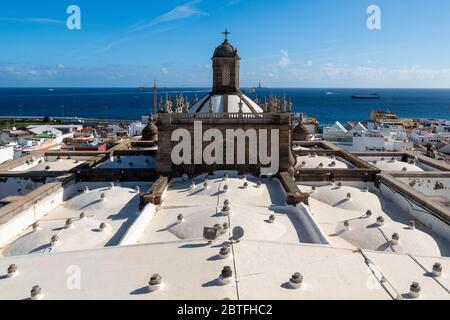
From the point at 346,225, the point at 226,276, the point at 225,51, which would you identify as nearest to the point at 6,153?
the point at 225,51

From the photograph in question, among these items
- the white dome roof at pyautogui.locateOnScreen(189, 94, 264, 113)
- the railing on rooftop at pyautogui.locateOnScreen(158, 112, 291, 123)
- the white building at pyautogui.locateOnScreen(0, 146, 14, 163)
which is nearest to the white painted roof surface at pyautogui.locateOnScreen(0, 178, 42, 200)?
the railing on rooftop at pyautogui.locateOnScreen(158, 112, 291, 123)

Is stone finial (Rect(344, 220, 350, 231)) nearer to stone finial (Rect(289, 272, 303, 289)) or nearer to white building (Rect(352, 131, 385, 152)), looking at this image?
stone finial (Rect(289, 272, 303, 289))

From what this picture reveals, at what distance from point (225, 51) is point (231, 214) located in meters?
17.1

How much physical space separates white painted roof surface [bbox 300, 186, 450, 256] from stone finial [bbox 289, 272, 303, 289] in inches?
311

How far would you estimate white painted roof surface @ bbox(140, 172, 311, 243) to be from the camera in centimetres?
1881

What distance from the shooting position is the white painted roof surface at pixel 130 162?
3384 cm

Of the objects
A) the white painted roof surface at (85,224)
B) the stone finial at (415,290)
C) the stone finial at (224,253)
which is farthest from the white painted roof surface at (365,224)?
the white painted roof surface at (85,224)

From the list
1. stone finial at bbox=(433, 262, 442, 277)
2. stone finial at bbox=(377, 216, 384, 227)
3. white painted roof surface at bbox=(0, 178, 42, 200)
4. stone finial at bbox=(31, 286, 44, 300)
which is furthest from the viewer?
white painted roof surface at bbox=(0, 178, 42, 200)

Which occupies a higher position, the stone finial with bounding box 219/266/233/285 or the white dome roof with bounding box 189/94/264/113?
the white dome roof with bounding box 189/94/264/113

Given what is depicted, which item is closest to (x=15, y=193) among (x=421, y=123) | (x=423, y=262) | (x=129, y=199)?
(x=129, y=199)

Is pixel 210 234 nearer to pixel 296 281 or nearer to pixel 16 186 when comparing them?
A: pixel 296 281

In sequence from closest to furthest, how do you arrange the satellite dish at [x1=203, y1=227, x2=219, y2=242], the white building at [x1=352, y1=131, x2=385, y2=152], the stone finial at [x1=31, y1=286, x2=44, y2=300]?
the stone finial at [x1=31, y1=286, x2=44, y2=300]
the satellite dish at [x1=203, y1=227, x2=219, y2=242]
the white building at [x1=352, y1=131, x2=385, y2=152]

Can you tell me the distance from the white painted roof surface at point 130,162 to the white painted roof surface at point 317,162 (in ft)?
42.8

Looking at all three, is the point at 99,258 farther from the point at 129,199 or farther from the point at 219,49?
the point at 219,49
